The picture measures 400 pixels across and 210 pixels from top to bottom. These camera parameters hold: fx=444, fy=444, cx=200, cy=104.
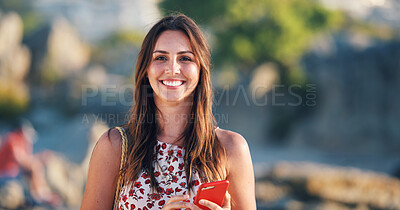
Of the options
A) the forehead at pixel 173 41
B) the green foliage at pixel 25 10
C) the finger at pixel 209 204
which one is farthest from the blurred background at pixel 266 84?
the finger at pixel 209 204

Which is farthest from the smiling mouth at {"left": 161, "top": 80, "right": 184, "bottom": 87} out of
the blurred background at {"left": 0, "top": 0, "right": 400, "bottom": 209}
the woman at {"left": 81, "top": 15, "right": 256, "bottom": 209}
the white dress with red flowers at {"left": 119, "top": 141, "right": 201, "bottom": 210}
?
the blurred background at {"left": 0, "top": 0, "right": 400, "bottom": 209}

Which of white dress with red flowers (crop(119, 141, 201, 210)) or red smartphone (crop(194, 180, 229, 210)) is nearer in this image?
red smartphone (crop(194, 180, 229, 210))

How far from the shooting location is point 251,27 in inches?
492

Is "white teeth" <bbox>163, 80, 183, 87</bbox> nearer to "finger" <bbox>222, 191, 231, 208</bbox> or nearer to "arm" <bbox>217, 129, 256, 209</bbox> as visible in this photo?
"arm" <bbox>217, 129, 256, 209</bbox>

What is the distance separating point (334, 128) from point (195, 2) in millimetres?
5226

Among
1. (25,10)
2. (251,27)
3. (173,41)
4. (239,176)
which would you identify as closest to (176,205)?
(239,176)

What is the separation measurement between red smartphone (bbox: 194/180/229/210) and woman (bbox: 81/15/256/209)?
0.17 feet

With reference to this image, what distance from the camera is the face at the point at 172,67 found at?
1.49 m

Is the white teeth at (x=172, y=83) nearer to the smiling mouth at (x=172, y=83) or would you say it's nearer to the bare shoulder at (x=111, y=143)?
the smiling mouth at (x=172, y=83)

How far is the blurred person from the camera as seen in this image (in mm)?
6012

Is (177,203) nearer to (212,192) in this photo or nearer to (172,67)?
(212,192)

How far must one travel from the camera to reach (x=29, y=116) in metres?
12.8

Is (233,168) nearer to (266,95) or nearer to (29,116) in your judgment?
(266,95)

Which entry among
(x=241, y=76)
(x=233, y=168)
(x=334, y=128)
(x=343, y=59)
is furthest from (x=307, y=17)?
(x=233, y=168)
